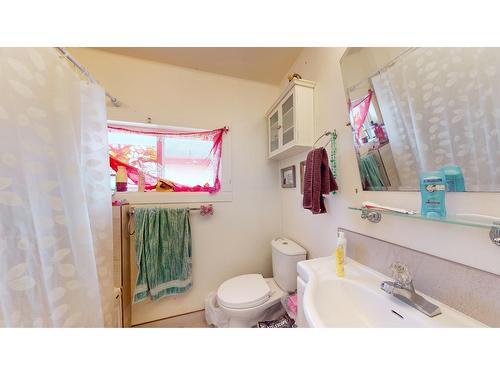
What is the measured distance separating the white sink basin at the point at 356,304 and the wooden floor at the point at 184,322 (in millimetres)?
1208

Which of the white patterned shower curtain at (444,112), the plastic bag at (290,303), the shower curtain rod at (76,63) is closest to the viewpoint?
the white patterned shower curtain at (444,112)

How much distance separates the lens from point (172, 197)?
1515 millimetres

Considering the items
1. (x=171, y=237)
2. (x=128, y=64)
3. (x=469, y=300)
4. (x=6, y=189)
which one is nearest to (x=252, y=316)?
(x=171, y=237)

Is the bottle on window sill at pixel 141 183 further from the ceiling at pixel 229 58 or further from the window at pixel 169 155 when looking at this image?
the ceiling at pixel 229 58

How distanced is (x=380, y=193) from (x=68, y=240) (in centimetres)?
136

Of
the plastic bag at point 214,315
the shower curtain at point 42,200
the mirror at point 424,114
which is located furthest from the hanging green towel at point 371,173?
the plastic bag at point 214,315

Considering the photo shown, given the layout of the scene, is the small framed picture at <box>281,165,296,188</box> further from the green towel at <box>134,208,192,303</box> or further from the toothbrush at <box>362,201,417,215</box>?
the green towel at <box>134,208,192,303</box>

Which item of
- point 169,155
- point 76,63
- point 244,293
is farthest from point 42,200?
point 244,293

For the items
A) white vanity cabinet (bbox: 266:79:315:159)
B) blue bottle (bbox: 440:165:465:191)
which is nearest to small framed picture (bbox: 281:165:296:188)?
white vanity cabinet (bbox: 266:79:315:159)

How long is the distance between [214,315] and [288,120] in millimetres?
1732

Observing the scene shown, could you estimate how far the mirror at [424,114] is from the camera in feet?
1.61
